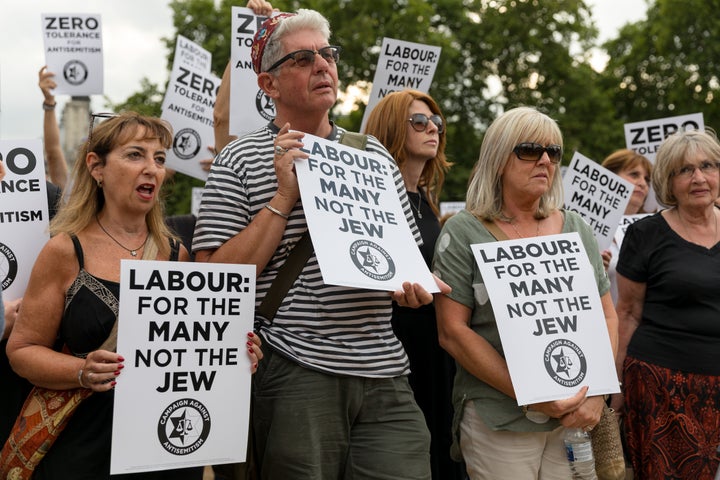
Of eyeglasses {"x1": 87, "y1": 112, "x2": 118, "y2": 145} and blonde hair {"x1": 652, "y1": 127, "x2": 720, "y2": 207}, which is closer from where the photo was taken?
eyeglasses {"x1": 87, "y1": 112, "x2": 118, "y2": 145}

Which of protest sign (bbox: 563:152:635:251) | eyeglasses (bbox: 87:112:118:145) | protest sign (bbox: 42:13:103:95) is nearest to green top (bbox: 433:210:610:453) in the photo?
eyeglasses (bbox: 87:112:118:145)

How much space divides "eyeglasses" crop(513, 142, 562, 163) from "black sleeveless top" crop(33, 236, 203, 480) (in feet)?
5.96

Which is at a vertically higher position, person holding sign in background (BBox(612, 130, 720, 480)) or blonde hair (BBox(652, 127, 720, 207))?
blonde hair (BBox(652, 127, 720, 207))

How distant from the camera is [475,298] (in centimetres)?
376

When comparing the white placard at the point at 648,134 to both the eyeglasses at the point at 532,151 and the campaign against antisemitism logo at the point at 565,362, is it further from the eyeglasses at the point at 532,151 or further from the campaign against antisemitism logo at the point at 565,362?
the campaign against antisemitism logo at the point at 565,362

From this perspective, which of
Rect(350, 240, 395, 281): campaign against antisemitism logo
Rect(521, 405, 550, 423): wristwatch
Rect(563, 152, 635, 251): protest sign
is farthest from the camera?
Rect(563, 152, 635, 251): protest sign

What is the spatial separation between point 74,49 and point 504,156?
549 centimetres

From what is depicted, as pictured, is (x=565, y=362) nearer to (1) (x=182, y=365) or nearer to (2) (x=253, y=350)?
(2) (x=253, y=350)

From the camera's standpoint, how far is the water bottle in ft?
12.0

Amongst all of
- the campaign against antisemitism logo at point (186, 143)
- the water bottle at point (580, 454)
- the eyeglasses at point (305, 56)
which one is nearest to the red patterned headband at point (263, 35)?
the eyeglasses at point (305, 56)

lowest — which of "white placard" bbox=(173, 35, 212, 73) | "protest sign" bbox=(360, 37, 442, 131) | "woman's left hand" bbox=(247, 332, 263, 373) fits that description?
"woman's left hand" bbox=(247, 332, 263, 373)

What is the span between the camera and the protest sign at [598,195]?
5.83 metres

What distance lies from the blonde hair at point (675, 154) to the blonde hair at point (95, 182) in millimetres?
2793

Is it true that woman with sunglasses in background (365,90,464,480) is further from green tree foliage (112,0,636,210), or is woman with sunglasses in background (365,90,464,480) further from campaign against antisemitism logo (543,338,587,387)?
green tree foliage (112,0,636,210)
